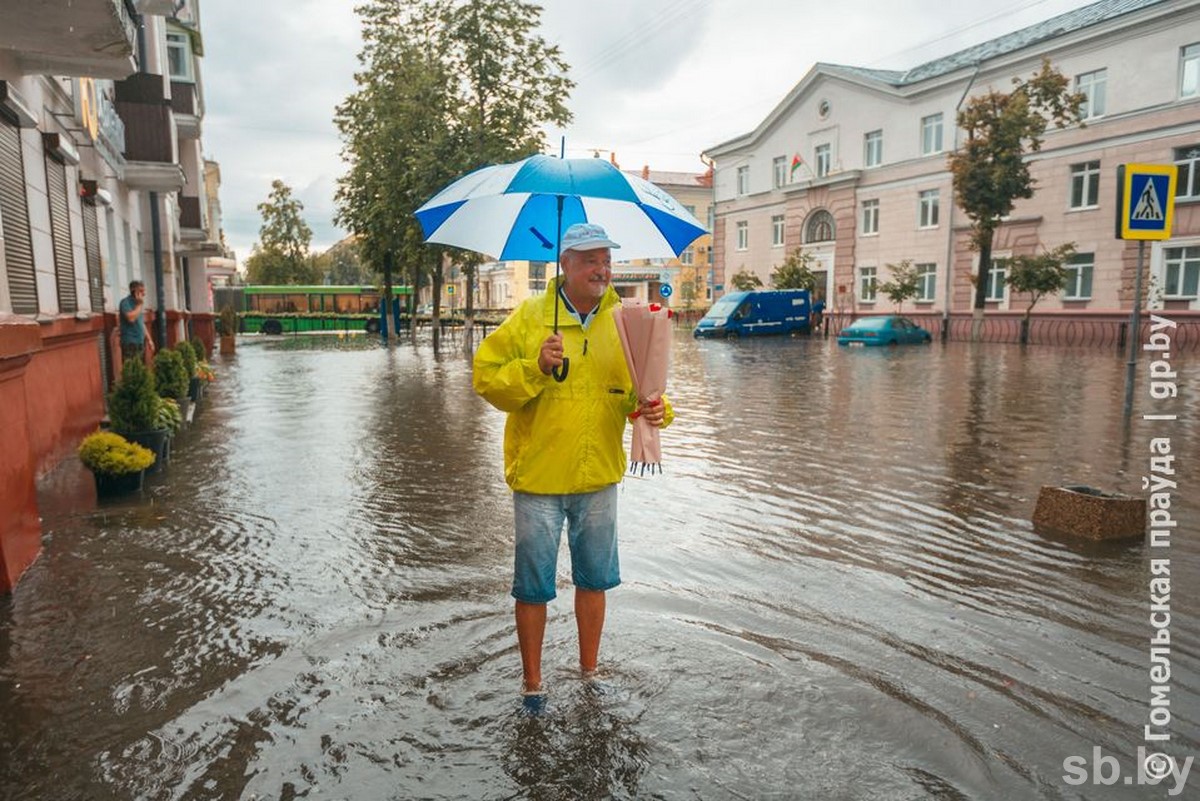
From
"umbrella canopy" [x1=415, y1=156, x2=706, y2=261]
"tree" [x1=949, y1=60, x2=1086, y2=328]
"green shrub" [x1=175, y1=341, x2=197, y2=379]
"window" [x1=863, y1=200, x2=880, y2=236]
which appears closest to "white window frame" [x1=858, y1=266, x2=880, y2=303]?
"window" [x1=863, y1=200, x2=880, y2=236]

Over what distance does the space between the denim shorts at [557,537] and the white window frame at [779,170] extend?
49158 millimetres

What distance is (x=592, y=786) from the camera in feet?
9.81

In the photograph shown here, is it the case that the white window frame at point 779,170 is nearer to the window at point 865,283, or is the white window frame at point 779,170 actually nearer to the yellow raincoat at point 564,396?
the window at point 865,283

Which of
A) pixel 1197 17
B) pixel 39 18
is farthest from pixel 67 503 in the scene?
pixel 1197 17

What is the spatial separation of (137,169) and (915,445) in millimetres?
15500

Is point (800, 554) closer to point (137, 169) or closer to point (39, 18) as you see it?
point (39, 18)

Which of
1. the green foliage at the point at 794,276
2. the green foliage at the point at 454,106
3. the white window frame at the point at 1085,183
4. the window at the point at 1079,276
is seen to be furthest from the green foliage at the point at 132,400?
the green foliage at the point at 794,276

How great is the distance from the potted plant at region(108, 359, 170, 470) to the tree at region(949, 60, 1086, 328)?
101 feet

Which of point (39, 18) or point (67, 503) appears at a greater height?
point (39, 18)

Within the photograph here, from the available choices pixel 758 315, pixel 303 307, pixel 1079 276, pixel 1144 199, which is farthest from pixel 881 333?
pixel 303 307

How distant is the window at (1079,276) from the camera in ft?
107

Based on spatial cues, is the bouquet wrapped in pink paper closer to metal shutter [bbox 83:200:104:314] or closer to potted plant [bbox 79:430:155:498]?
potted plant [bbox 79:430:155:498]

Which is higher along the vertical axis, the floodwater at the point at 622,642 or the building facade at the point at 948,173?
the building facade at the point at 948,173

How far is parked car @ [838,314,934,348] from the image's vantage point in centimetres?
3269
